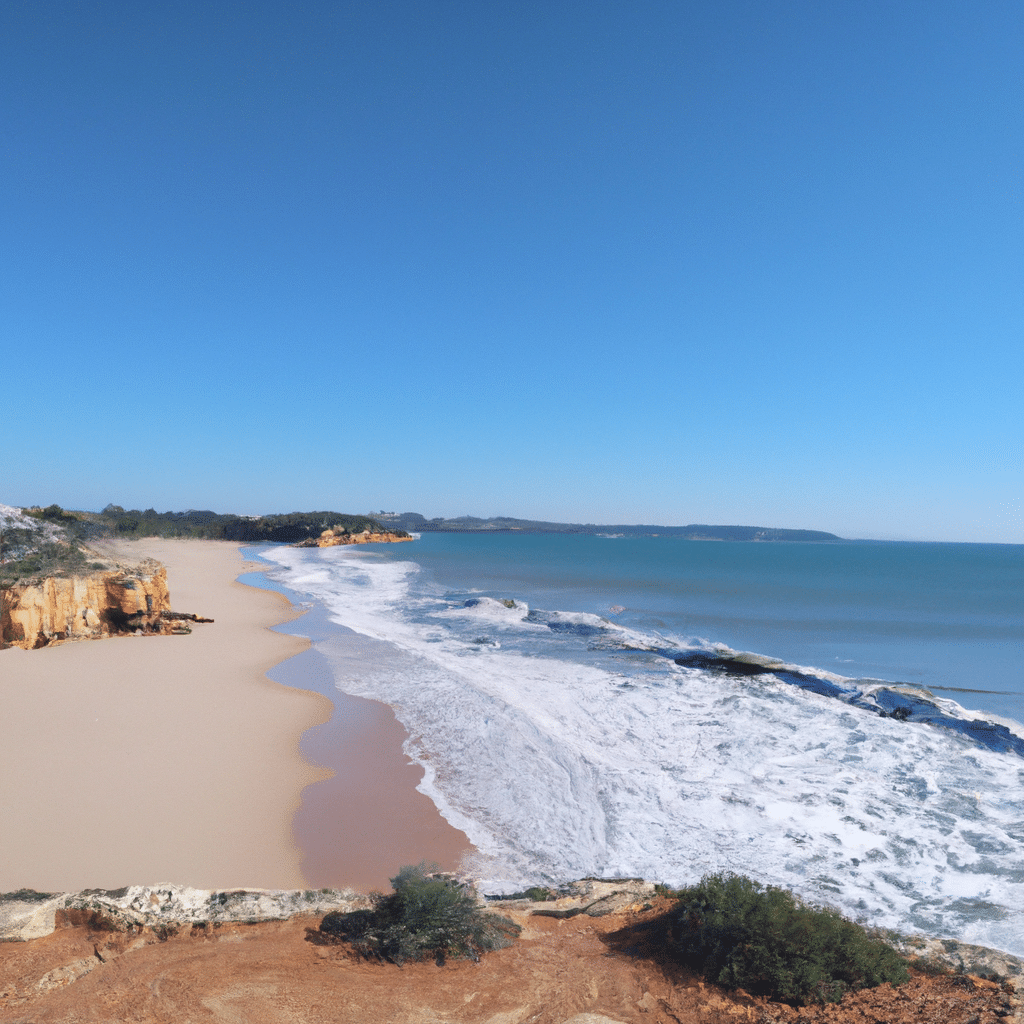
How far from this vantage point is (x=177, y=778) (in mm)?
8016

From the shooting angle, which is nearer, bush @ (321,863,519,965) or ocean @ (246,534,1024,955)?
bush @ (321,863,519,965)

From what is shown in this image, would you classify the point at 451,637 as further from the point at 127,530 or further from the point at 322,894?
the point at 127,530

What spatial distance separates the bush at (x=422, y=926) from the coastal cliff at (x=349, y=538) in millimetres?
84256

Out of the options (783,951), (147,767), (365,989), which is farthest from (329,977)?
(147,767)

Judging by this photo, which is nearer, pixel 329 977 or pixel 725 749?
pixel 329 977

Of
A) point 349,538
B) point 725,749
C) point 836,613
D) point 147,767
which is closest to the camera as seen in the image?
point 147,767

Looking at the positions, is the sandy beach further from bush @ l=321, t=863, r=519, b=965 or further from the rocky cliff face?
bush @ l=321, t=863, r=519, b=965

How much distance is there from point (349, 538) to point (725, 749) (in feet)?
293

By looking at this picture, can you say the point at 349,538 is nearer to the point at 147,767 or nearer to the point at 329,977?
the point at 147,767

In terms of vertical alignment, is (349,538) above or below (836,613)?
above

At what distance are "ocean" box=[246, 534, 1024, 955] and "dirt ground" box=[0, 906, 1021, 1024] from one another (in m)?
2.22

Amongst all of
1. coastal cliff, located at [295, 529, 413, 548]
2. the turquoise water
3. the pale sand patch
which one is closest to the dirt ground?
the pale sand patch

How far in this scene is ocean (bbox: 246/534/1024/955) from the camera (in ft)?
21.6

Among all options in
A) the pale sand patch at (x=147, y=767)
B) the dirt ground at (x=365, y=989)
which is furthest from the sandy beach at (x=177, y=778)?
the dirt ground at (x=365, y=989)
